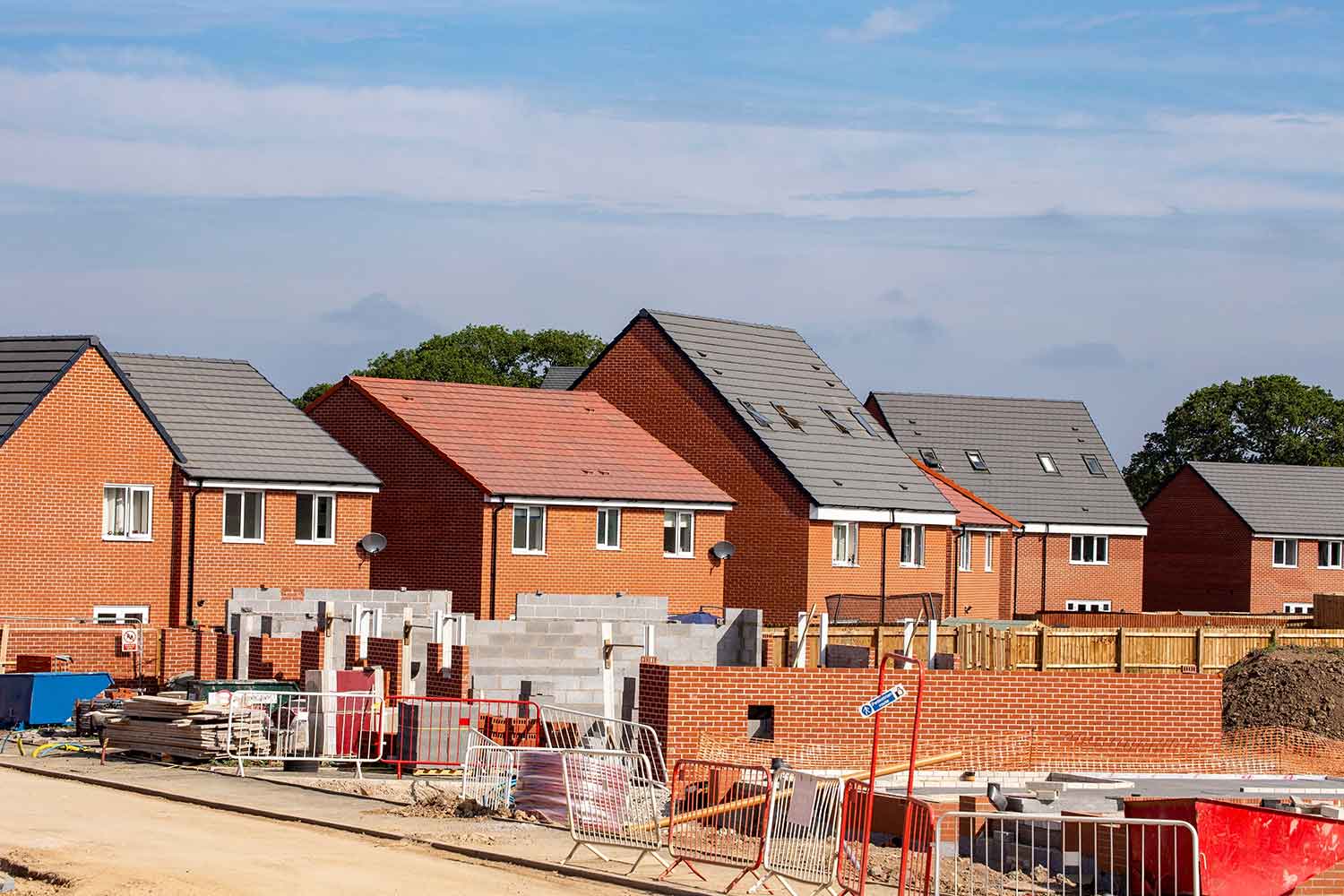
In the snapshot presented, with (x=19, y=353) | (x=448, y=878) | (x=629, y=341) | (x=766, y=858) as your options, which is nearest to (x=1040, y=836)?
(x=766, y=858)

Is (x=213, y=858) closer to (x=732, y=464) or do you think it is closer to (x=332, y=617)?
(x=332, y=617)

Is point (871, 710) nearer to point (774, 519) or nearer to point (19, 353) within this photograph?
point (19, 353)

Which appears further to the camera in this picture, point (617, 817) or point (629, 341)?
point (629, 341)

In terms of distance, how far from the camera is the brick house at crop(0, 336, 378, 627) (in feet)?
126

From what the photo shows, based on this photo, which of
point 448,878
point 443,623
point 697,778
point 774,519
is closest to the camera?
point 448,878

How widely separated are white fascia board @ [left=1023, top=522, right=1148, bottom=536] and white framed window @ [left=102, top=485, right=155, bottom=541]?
105 ft

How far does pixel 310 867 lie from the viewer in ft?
54.3

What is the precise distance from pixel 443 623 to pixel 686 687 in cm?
507

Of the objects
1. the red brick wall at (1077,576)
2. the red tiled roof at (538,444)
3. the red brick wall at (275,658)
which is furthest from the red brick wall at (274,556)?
the red brick wall at (1077,576)

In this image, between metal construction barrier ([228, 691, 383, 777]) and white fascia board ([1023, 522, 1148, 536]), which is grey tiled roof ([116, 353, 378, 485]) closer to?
metal construction barrier ([228, 691, 383, 777])

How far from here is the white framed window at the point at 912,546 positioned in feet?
167

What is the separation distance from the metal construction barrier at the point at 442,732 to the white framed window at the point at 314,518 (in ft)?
60.8

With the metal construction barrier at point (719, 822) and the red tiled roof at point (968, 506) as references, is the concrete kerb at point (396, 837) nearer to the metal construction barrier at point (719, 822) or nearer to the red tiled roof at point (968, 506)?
the metal construction barrier at point (719, 822)

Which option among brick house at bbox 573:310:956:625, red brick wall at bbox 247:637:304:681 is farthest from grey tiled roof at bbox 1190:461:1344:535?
red brick wall at bbox 247:637:304:681
